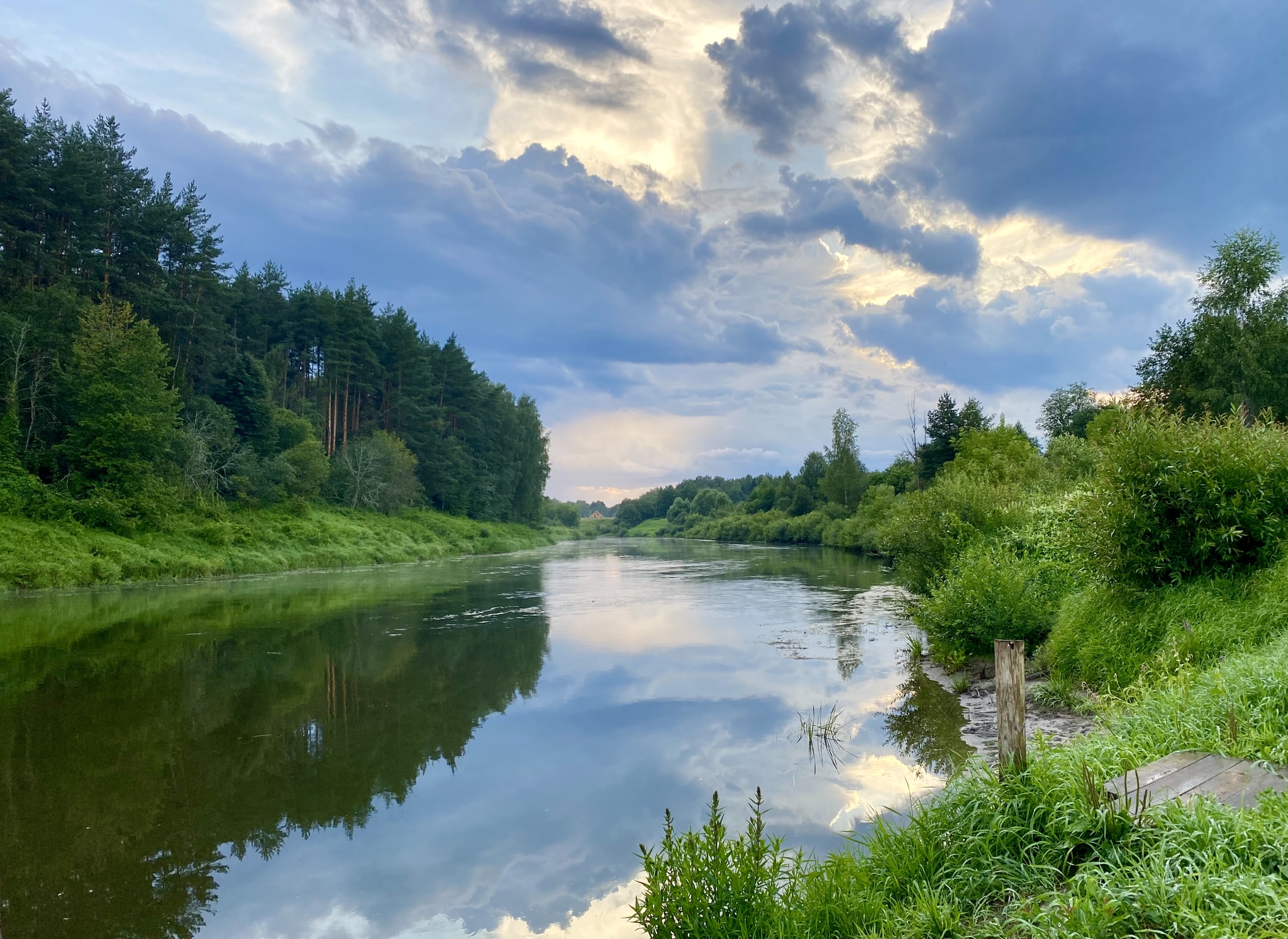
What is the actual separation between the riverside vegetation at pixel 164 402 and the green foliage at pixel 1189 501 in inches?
1088

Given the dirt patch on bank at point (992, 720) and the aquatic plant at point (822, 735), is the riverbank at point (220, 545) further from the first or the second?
the dirt patch on bank at point (992, 720)

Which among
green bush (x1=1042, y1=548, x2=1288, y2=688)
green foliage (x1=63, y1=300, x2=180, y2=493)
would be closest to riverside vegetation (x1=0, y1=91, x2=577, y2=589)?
green foliage (x1=63, y1=300, x2=180, y2=493)

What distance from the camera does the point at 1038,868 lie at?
4.13m

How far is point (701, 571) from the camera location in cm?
3778

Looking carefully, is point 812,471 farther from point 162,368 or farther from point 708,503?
point 162,368

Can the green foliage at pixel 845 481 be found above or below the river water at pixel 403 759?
above

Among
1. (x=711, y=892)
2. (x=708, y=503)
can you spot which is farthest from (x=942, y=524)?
(x=708, y=503)

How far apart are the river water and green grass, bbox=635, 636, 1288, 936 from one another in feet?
4.99

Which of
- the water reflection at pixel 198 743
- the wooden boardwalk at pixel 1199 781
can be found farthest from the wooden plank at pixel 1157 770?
the water reflection at pixel 198 743

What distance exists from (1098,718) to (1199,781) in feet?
7.57

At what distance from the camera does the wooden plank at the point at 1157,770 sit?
4645mm

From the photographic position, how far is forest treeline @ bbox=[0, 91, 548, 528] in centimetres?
2831

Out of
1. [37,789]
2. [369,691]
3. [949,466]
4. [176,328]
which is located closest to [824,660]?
[369,691]

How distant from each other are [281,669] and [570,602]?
1202 centimetres
